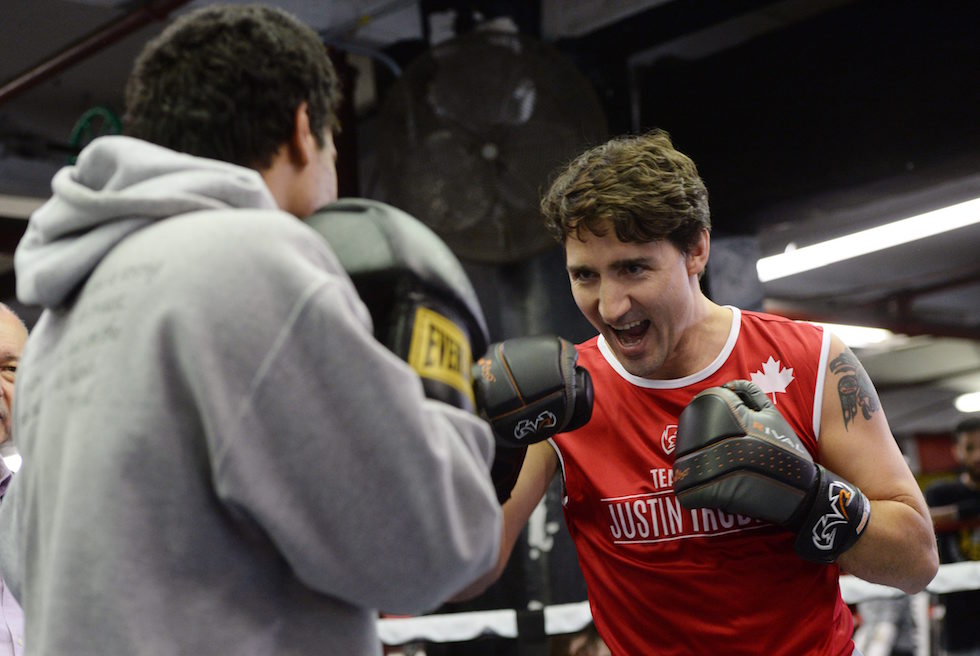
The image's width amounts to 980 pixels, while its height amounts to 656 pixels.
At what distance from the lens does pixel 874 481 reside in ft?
5.81

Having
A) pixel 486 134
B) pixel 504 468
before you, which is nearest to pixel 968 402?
pixel 486 134

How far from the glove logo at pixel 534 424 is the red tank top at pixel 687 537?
264 mm

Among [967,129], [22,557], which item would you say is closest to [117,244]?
[22,557]

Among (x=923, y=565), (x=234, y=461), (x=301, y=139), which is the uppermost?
(x=301, y=139)

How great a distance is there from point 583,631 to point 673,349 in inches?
69.1

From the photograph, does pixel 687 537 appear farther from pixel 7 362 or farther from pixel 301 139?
pixel 7 362

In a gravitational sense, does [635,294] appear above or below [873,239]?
above

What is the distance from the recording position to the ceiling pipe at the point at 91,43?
3697mm

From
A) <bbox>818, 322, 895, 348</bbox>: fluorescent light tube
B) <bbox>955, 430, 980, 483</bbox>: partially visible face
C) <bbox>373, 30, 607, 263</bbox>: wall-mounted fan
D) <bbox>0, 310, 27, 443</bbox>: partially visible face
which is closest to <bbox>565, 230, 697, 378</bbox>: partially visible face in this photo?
<bbox>0, 310, 27, 443</bbox>: partially visible face

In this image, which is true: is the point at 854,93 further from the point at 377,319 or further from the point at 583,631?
the point at 377,319

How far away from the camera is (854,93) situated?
3.81m

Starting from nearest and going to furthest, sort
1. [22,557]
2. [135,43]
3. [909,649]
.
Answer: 1. [22,557]
2. [135,43]
3. [909,649]

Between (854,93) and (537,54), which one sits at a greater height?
(537,54)

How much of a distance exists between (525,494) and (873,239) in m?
5.44
